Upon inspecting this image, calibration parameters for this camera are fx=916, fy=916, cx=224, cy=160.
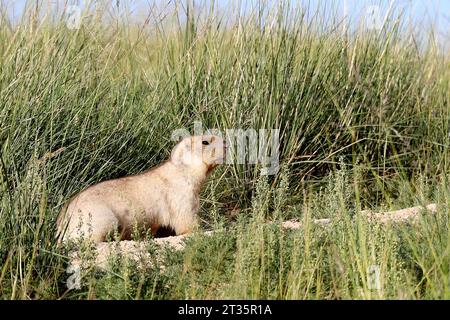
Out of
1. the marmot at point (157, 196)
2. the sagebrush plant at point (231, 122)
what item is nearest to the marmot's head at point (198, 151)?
the marmot at point (157, 196)

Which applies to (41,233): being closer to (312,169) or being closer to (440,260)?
(440,260)

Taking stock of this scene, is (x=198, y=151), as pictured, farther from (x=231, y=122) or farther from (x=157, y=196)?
(x=231, y=122)

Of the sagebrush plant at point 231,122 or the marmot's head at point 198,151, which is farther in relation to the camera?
the marmot's head at point 198,151

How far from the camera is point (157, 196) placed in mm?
6918

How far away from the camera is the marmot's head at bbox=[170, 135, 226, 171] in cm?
715

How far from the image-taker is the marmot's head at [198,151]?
715cm

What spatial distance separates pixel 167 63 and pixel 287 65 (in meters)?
1.12

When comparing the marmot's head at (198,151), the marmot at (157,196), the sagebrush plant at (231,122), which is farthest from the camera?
the marmot's head at (198,151)

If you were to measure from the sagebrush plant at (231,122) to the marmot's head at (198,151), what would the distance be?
369 mm

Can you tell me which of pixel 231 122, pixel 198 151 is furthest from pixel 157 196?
pixel 231 122

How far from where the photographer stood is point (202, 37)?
8.20 meters

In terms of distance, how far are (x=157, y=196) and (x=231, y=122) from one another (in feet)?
3.75

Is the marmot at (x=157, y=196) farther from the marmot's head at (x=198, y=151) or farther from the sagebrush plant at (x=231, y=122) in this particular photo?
the sagebrush plant at (x=231, y=122)

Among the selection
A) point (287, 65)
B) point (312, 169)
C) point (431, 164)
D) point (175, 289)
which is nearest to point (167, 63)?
point (287, 65)
